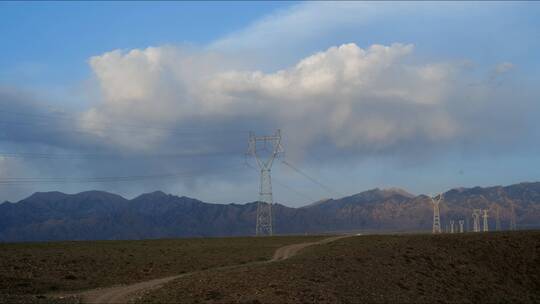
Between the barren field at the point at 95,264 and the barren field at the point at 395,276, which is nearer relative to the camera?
the barren field at the point at 395,276

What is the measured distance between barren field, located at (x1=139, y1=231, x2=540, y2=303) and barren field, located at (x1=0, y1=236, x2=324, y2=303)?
10852 millimetres

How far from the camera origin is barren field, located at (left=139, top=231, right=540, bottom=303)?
42.5m

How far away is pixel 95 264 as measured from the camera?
63000 mm

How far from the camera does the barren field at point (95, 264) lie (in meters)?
51.7

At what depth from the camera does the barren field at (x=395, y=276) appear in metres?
42.5

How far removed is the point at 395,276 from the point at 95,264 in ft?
101

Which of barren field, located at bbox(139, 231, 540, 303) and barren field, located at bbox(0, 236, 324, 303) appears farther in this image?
barren field, located at bbox(0, 236, 324, 303)

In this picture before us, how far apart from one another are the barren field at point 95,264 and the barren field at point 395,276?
10.9m

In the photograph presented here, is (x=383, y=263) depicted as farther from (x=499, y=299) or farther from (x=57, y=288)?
(x=57, y=288)

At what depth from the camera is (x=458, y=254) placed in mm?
66812

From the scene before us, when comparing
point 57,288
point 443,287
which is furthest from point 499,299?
point 57,288

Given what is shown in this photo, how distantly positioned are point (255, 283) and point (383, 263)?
A: 18127 mm

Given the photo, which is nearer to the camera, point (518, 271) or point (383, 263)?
point (383, 263)

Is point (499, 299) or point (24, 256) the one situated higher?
point (24, 256)
